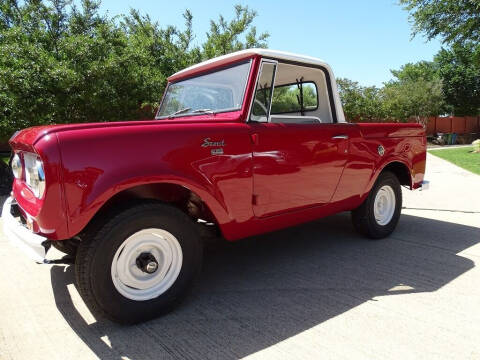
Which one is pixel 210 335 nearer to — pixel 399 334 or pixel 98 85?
pixel 399 334

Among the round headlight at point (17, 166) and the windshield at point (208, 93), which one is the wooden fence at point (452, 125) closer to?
the windshield at point (208, 93)

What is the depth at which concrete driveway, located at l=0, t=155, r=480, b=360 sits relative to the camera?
2217mm

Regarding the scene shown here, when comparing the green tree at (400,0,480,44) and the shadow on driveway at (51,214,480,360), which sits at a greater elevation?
the green tree at (400,0,480,44)

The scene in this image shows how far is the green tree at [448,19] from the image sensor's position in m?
12.5

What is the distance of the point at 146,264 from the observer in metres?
2.49

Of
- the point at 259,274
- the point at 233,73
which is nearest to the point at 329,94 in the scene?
the point at 233,73

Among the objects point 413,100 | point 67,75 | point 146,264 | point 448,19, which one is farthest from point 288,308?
point 413,100

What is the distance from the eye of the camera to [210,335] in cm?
236

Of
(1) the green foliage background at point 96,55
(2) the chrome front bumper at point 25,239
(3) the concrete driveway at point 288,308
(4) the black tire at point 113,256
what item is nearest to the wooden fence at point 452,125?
(1) the green foliage background at point 96,55

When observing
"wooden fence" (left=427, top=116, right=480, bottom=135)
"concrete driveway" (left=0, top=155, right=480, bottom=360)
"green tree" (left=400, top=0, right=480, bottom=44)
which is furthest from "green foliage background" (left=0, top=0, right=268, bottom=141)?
"wooden fence" (left=427, top=116, right=480, bottom=135)

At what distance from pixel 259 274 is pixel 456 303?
155cm

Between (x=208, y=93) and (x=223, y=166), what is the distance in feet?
3.50

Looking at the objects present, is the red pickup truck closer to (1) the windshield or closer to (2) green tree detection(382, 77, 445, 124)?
(1) the windshield

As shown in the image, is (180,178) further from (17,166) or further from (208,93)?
(17,166)
